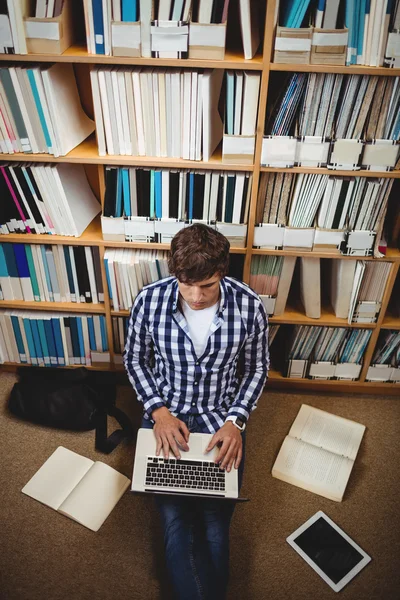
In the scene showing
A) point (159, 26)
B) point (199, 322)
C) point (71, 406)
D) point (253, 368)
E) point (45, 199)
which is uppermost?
point (159, 26)

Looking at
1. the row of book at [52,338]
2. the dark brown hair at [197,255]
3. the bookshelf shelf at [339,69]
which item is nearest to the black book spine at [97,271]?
the row of book at [52,338]

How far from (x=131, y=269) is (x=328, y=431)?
43.3 inches

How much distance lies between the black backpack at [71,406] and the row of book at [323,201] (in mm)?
1025

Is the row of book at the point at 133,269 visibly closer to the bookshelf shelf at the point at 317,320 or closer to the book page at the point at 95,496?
the bookshelf shelf at the point at 317,320

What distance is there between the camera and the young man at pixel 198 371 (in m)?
1.66

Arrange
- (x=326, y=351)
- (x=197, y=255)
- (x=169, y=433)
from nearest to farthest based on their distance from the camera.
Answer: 1. (x=197, y=255)
2. (x=169, y=433)
3. (x=326, y=351)

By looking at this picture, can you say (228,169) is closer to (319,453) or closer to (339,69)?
(339,69)

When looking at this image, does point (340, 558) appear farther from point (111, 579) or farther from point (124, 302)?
point (124, 302)

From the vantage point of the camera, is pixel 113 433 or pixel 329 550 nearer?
pixel 329 550

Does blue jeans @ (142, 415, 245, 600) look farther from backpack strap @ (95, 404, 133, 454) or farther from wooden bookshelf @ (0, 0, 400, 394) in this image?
wooden bookshelf @ (0, 0, 400, 394)

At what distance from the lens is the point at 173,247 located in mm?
1680

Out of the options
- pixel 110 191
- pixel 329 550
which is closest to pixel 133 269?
pixel 110 191

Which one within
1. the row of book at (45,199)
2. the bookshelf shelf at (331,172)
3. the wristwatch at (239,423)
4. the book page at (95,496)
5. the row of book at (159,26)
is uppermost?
the row of book at (159,26)

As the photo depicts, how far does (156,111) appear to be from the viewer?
180cm
